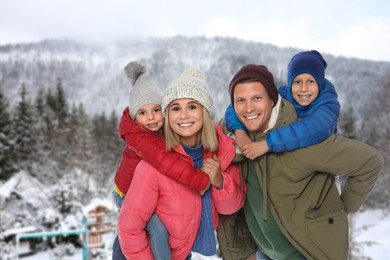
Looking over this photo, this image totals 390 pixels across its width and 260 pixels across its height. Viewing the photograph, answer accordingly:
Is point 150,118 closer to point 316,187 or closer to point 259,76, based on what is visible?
point 259,76

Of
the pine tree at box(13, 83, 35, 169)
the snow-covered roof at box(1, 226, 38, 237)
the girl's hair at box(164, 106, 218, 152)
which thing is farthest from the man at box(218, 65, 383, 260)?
the pine tree at box(13, 83, 35, 169)

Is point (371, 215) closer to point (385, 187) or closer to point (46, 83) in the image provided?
point (385, 187)

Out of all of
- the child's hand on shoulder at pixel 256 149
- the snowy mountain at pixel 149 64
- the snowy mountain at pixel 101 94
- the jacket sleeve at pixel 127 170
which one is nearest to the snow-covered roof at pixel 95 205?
the snowy mountain at pixel 101 94

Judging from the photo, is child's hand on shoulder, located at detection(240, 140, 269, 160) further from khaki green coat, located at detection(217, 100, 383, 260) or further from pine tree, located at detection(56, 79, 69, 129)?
pine tree, located at detection(56, 79, 69, 129)

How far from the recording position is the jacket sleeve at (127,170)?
239cm

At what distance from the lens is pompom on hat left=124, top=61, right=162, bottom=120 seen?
8.07 feet

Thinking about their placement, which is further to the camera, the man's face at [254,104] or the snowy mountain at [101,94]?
the snowy mountain at [101,94]

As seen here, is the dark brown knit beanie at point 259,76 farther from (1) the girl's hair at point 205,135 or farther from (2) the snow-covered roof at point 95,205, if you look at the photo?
(2) the snow-covered roof at point 95,205

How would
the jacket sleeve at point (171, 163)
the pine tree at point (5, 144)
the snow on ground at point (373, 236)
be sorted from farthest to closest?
the pine tree at point (5, 144)
the snow on ground at point (373, 236)
the jacket sleeve at point (171, 163)

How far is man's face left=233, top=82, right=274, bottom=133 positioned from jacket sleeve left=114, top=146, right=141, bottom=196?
2.58ft

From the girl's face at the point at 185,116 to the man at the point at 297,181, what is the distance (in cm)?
29

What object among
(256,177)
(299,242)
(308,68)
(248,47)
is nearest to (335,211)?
(299,242)

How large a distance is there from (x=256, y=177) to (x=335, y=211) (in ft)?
1.79

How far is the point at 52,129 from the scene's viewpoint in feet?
105
